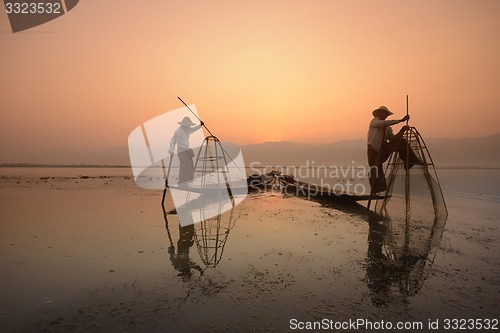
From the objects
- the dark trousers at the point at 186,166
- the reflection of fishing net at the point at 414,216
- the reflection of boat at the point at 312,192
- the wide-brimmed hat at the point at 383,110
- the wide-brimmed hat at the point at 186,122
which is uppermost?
the wide-brimmed hat at the point at 186,122

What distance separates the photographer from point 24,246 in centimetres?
595

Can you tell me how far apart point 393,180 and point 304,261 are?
19.7ft

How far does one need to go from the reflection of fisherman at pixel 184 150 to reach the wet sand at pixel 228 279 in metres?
5.31

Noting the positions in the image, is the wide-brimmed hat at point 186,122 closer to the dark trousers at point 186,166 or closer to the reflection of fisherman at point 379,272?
the dark trousers at point 186,166

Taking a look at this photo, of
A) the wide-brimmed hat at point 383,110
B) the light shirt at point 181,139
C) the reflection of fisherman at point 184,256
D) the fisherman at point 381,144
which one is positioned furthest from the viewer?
the light shirt at point 181,139

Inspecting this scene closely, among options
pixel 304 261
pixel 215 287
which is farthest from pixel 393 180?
pixel 215 287

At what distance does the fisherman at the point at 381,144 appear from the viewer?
908 centimetres

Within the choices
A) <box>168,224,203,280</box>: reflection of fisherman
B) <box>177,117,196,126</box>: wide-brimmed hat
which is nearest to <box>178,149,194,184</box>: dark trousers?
<box>177,117,196,126</box>: wide-brimmed hat

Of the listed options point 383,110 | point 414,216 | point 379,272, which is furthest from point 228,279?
point 383,110

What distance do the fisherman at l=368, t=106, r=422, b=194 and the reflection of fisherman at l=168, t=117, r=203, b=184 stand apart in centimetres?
785

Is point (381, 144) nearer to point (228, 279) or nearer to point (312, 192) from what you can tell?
point (312, 192)

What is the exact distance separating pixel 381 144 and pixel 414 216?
2.75 meters

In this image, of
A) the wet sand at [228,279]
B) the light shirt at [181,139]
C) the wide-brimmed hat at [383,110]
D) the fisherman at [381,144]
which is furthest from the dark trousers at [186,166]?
A: the wide-brimmed hat at [383,110]

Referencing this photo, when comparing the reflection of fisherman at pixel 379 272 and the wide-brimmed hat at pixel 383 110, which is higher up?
the wide-brimmed hat at pixel 383 110
